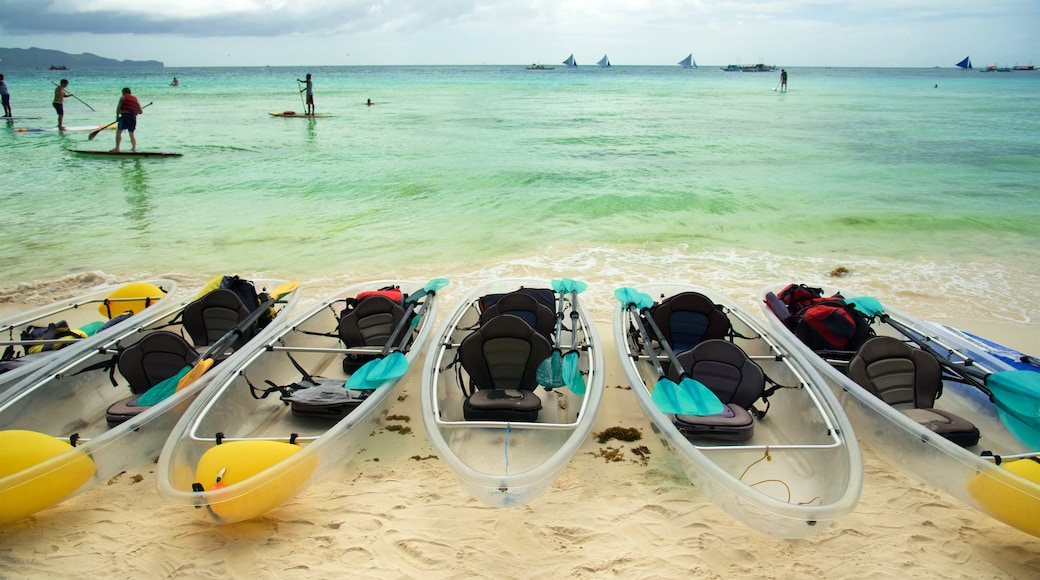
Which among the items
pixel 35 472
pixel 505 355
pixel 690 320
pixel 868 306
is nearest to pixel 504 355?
pixel 505 355

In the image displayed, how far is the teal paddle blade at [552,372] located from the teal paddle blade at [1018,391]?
338 centimetres

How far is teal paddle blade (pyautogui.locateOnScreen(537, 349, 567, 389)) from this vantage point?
4.59 metres

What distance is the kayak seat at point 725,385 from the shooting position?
4.23 meters

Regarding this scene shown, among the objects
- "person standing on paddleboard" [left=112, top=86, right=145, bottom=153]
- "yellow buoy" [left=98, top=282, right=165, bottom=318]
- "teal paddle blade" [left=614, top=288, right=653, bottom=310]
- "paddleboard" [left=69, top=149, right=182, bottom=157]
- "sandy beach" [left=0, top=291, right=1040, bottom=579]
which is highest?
"person standing on paddleboard" [left=112, top=86, right=145, bottom=153]

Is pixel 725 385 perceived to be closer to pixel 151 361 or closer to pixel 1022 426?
pixel 1022 426

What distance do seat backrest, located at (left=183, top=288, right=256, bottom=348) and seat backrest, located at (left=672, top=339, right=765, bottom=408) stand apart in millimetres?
4399

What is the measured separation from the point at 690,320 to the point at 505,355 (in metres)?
1.99

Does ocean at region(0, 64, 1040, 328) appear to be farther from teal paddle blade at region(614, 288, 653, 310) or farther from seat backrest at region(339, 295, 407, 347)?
seat backrest at region(339, 295, 407, 347)

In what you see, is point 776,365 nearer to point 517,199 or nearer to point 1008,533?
point 1008,533

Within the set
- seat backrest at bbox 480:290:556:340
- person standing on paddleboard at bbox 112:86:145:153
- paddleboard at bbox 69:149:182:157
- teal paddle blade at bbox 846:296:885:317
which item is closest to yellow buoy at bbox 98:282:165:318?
seat backrest at bbox 480:290:556:340

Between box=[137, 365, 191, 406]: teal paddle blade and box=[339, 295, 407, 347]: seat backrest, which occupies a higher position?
box=[339, 295, 407, 347]: seat backrest

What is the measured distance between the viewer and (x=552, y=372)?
4621mm

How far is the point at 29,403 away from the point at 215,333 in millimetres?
1610

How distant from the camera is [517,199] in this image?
1459 centimetres
